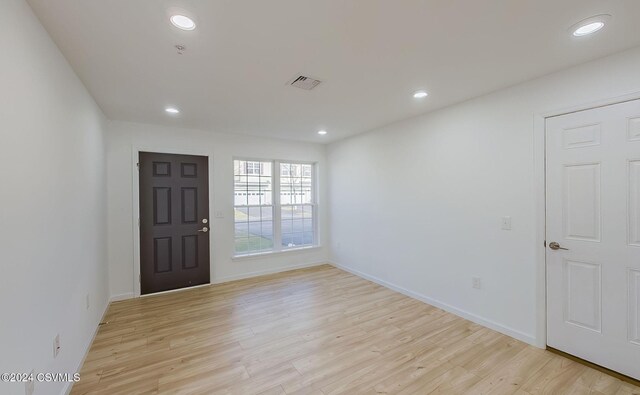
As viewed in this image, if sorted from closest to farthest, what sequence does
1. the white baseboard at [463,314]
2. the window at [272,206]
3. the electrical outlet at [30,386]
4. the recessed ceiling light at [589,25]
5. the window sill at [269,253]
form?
the electrical outlet at [30,386] → the recessed ceiling light at [589,25] → the white baseboard at [463,314] → the window sill at [269,253] → the window at [272,206]

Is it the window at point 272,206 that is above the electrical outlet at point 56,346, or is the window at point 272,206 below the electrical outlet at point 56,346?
above

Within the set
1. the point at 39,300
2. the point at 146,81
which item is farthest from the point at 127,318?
the point at 146,81

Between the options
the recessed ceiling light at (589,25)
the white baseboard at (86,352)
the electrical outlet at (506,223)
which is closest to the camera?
the recessed ceiling light at (589,25)

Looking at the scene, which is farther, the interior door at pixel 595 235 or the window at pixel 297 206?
the window at pixel 297 206

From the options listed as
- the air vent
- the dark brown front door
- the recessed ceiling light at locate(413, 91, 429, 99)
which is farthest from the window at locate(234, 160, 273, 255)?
the recessed ceiling light at locate(413, 91, 429, 99)

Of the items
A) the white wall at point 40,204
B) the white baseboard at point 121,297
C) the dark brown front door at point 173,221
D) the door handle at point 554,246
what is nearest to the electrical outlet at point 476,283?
the door handle at point 554,246

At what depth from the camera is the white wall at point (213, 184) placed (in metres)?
3.69

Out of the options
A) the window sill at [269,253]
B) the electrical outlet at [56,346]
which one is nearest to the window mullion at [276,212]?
the window sill at [269,253]

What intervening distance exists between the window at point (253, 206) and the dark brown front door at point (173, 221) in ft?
1.78

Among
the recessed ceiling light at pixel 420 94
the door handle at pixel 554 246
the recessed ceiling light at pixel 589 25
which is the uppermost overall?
the recessed ceiling light at pixel 589 25

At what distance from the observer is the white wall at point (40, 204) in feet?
4.14

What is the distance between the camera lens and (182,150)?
4121mm

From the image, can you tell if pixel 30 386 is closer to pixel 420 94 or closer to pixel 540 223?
pixel 420 94

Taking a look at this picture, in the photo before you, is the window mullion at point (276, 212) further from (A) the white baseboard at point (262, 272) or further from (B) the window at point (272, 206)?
(A) the white baseboard at point (262, 272)
